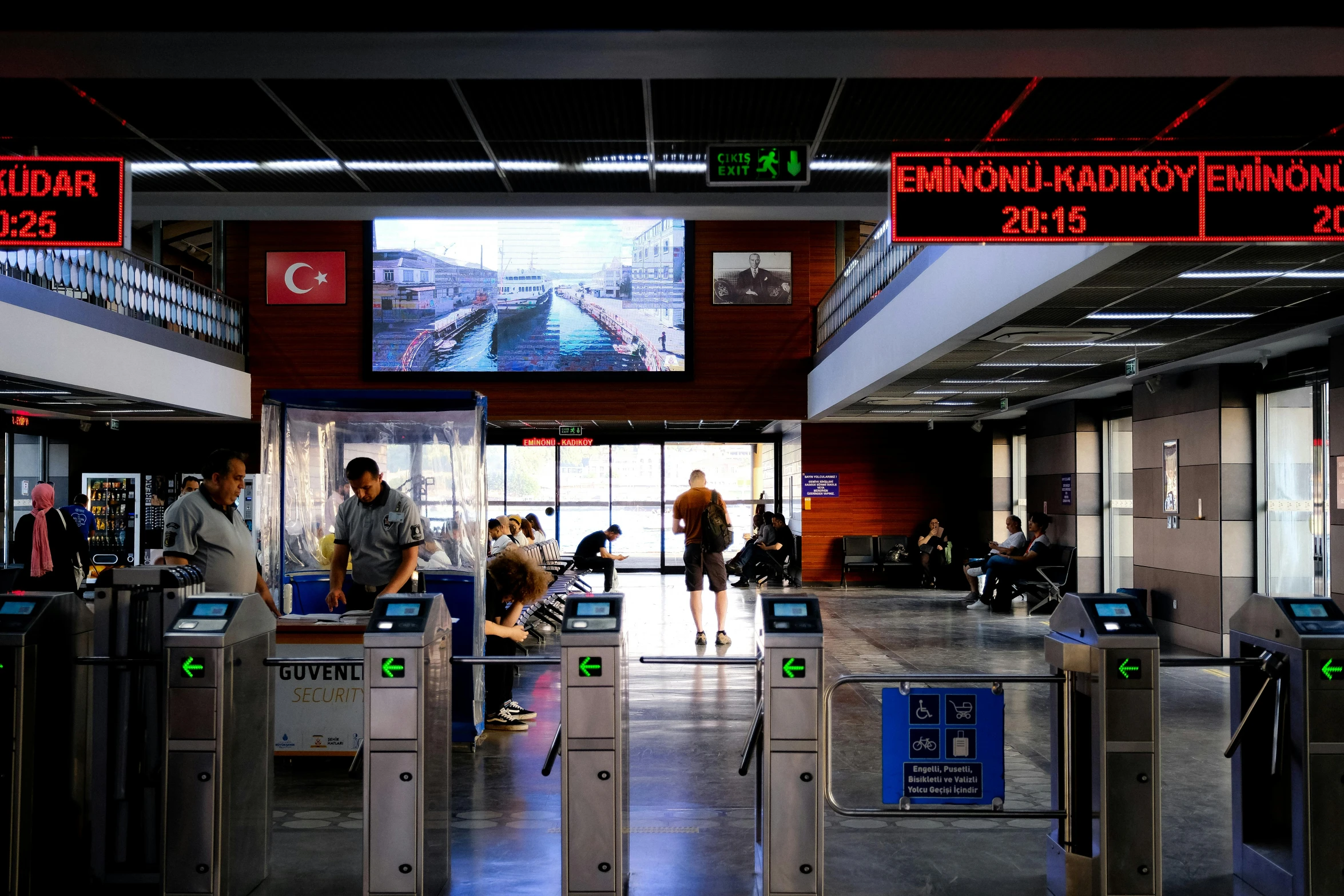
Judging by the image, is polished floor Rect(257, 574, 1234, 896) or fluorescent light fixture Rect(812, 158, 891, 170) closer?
polished floor Rect(257, 574, 1234, 896)

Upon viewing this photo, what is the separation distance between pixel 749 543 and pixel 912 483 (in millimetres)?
2969

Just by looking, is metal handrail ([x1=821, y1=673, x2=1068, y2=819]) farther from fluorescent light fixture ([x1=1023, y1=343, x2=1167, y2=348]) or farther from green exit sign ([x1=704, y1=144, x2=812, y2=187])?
fluorescent light fixture ([x1=1023, y1=343, x2=1167, y2=348])

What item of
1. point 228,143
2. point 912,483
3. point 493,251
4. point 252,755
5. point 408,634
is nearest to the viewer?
point 408,634

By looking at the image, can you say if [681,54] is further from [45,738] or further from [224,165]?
[45,738]

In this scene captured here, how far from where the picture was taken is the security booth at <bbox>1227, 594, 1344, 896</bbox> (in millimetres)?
3553

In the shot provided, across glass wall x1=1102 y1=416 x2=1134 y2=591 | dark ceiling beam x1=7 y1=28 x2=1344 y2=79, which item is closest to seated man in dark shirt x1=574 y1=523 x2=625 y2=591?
glass wall x1=1102 y1=416 x2=1134 y2=591

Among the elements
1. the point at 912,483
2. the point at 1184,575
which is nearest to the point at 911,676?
the point at 1184,575

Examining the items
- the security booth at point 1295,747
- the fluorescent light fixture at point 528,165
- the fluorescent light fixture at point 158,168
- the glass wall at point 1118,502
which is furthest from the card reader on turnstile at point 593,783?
the glass wall at point 1118,502

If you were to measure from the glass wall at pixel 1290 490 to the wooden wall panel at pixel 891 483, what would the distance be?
7.65 m

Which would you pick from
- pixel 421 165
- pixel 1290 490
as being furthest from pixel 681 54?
pixel 1290 490

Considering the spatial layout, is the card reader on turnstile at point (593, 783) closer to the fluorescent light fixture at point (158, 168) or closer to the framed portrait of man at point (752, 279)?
the fluorescent light fixture at point (158, 168)

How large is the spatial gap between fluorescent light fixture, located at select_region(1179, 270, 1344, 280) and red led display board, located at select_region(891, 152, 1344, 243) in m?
1.39

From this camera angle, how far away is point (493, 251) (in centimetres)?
1573

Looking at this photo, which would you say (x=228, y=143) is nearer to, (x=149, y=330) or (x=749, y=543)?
(x=149, y=330)
